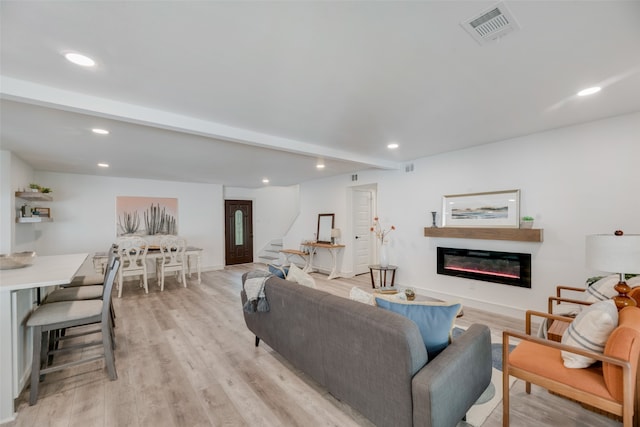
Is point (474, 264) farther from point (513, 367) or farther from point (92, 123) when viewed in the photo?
point (92, 123)

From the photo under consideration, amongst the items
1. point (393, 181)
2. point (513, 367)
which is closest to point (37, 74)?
point (513, 367)

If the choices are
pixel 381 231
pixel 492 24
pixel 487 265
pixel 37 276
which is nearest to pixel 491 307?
pixel 487 265

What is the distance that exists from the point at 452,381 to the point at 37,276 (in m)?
2.98

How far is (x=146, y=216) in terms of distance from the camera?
6434mm

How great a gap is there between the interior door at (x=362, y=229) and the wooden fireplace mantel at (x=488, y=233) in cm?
206

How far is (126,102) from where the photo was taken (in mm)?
2377

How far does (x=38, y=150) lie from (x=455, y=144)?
5.91 metres

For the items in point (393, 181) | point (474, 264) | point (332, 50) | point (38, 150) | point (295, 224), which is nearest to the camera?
point (332, 50)

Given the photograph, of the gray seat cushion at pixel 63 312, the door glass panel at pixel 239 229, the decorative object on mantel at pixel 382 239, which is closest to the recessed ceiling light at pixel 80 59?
the gray seat cushion at pixel 63 312

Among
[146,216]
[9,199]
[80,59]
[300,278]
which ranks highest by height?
[80,59]

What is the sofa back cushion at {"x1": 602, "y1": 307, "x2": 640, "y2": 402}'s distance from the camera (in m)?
1.34

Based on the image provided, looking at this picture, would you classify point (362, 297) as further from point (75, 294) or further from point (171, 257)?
point (171, 257)

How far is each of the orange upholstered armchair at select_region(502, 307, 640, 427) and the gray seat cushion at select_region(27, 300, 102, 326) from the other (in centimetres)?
313

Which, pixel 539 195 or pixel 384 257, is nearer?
pixel 539 195
